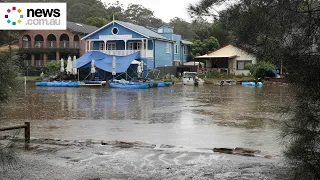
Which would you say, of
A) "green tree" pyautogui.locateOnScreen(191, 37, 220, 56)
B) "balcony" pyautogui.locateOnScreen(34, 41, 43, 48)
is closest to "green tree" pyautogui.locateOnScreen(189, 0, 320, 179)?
"green tree" pyautogui.locateOnScreen(191, 37, 220, 56)

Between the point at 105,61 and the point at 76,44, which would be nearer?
the point at 105,61

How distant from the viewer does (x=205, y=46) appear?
57.0 metres

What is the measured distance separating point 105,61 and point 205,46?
59.4 feet

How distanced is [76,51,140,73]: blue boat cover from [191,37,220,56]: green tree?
14907mm

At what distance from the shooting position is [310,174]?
4574 millimetres

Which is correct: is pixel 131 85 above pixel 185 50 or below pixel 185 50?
below

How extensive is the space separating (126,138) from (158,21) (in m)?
80.6

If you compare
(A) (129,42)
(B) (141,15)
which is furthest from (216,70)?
(B) (141,15)

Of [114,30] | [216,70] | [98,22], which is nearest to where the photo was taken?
[216,70]

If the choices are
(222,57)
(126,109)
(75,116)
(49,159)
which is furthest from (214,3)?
(222,57)

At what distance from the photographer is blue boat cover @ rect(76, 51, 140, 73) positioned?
4281cm

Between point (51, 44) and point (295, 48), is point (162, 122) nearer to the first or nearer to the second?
point (295, 48)

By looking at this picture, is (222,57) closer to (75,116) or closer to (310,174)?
(75,116)

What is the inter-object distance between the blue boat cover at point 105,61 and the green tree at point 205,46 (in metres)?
14.9
